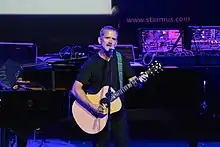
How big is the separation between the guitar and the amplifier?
81 cm

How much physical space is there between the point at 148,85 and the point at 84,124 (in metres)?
1.04

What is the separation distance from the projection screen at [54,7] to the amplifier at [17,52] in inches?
62.5

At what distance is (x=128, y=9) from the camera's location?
6.56m

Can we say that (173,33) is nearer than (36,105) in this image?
No

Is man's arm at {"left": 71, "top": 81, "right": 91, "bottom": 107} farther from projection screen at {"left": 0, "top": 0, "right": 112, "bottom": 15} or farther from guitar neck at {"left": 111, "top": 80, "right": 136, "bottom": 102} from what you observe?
projection screen at {"left": 0, "top": 0, "right": 112, "bottom": 15}

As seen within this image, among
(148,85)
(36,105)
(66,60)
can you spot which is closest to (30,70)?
(66,60)

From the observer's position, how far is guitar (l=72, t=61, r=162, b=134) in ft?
15.4

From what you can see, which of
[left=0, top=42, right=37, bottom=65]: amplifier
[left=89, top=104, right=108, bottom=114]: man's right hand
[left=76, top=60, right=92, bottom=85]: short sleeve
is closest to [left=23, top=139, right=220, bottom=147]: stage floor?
[left=0, top=42, right=37, bottom=65]: amplifier

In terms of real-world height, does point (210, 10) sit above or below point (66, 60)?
above

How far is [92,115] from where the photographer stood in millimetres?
4926

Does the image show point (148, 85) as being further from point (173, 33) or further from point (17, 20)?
point (17, 20)

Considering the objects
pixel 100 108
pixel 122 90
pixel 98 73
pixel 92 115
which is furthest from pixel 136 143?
pixel 98 73

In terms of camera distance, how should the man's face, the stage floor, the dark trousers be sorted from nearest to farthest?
the man's face, the dark trousers, the stage floor

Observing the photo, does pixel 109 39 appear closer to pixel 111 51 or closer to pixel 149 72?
pixel 111 51
